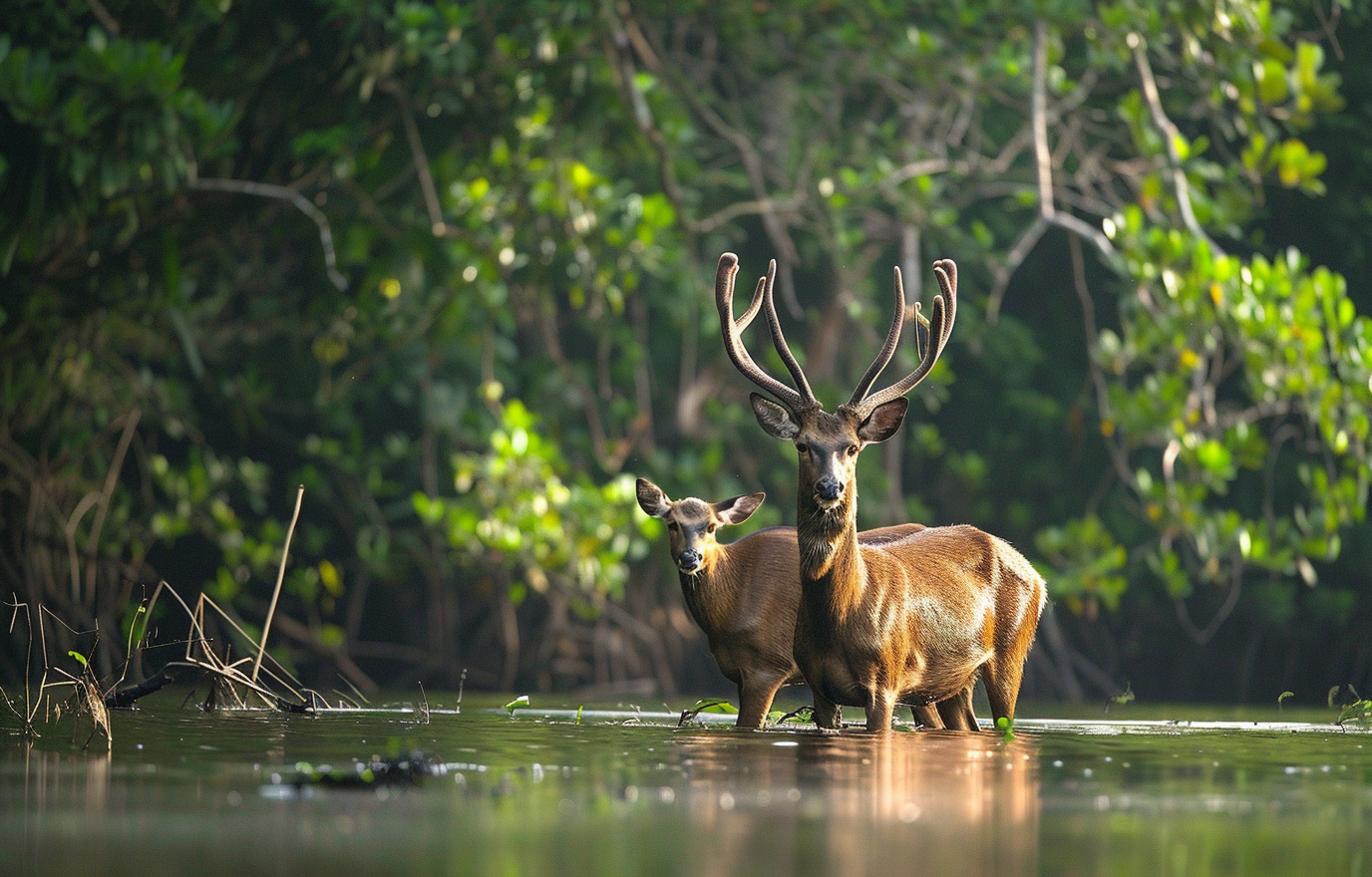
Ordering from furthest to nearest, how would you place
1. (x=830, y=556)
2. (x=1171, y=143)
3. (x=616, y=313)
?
(x=616, y=313), (x=1171, y=143), (x=830, y=556)

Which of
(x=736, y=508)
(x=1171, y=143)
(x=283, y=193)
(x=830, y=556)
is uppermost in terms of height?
(x=1171, y=143)

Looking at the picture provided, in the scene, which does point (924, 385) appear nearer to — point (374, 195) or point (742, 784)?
point (374, 195)

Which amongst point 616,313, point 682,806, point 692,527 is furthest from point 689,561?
point 616,313

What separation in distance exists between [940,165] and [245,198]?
187 inches

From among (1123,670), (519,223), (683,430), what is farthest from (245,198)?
(1123,670)

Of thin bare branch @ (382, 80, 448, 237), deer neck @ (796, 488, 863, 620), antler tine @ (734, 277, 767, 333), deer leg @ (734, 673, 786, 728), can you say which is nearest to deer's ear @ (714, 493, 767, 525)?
deer leg @ (734, 673, 786, 728)

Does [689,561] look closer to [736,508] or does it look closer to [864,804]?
[736,508]

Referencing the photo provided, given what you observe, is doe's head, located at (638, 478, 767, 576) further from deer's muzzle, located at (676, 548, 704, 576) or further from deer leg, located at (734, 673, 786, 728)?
deer leg, located at (734, 673, 786, 728)

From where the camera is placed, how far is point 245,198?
13.4 meters

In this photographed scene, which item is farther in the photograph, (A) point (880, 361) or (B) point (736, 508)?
(B) point (736, 508)

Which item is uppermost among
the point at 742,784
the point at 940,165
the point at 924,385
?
the point at 940,165

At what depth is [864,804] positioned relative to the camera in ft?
15.7

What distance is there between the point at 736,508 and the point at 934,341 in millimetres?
1347

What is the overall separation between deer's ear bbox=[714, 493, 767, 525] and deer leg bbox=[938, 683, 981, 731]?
1.18 meters
